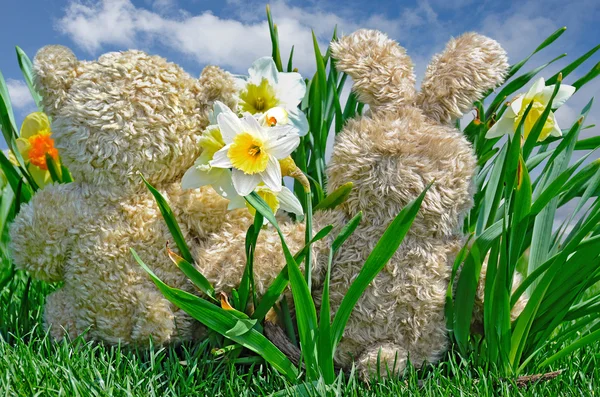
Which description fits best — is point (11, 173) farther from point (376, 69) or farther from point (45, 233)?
point (376, 69)

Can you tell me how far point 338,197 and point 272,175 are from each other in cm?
24

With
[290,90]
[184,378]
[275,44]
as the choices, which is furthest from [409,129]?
[184,378]

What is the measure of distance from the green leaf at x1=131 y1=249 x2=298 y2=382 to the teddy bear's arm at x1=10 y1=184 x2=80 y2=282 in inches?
13.0

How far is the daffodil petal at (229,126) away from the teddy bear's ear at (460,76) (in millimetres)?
539

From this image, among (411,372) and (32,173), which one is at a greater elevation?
(32,173)

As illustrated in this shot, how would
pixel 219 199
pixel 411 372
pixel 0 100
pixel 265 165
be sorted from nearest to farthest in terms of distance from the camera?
pixel 265 165 → pixel 411 372 → pixel 219 199 → pixel 0 100

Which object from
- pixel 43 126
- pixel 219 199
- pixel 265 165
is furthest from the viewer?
pixel 43 126

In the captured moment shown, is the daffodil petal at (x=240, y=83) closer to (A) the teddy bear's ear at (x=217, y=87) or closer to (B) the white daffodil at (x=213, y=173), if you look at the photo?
(A) the teddy bear's ear at (x=217, y=87)

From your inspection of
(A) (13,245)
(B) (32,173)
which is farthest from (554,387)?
(B) (32,173)

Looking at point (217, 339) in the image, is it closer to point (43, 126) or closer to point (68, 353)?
point (68, 353)

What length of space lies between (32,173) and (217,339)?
998mm

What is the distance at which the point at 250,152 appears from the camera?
109 centimetres

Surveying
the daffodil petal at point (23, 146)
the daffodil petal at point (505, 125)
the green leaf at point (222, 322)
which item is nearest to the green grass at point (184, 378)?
the green leaf at point (222, 322)

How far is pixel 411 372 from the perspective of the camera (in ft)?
4.10
